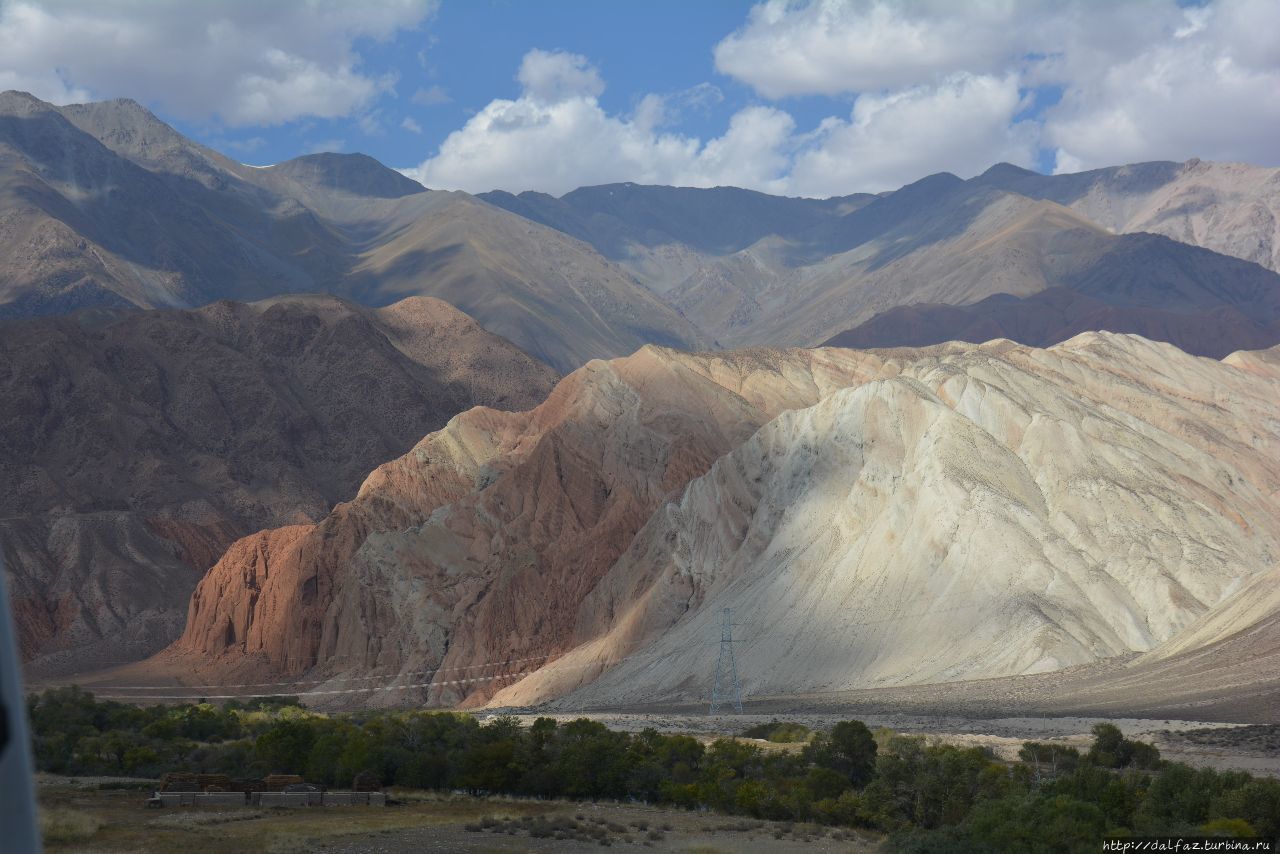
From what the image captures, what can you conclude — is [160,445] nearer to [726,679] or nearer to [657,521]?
[657,521]

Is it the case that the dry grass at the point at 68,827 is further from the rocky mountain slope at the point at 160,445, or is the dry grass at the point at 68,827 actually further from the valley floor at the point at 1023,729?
the rocky mountain slope at the point at 160,445

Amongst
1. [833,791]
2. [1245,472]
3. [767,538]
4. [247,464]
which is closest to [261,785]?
[833,791]

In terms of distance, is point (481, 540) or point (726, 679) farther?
point (481, 540)

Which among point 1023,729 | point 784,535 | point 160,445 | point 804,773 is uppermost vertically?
point 160,445

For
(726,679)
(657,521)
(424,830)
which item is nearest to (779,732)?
(726,679)

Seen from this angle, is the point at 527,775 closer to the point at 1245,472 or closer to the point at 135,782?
the point at 135,782

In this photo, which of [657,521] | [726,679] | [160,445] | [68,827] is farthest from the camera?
[160,445]

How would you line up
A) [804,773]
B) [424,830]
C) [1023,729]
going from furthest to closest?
[1023,729]
[804,773]
[424,830]
